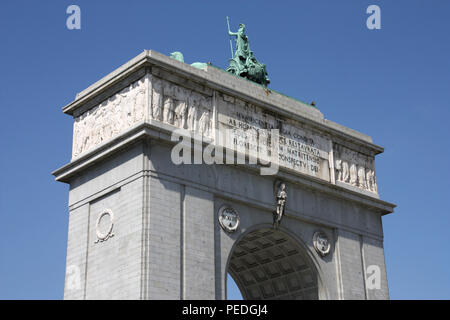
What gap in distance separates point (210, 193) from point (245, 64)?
9.15 meters

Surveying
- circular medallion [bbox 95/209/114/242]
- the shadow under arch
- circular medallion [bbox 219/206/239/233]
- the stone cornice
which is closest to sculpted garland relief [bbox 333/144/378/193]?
the stone cornice

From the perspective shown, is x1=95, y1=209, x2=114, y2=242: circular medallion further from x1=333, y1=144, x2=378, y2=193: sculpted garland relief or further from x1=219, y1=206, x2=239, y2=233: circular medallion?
x1=333, y1=144, x2=378, y2=193: sculpted garland relief

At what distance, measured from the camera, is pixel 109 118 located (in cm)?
3350

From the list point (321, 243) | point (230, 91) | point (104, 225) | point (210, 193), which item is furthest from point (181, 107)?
point (321, 243)

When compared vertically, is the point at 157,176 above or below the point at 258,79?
below

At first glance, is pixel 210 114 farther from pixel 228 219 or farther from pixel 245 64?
pixel 245 64

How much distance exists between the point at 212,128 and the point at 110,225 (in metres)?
6.29

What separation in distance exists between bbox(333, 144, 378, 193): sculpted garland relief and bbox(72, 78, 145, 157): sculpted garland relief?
463 inches

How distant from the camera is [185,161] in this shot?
31.5m

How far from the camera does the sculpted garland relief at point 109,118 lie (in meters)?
32.1
